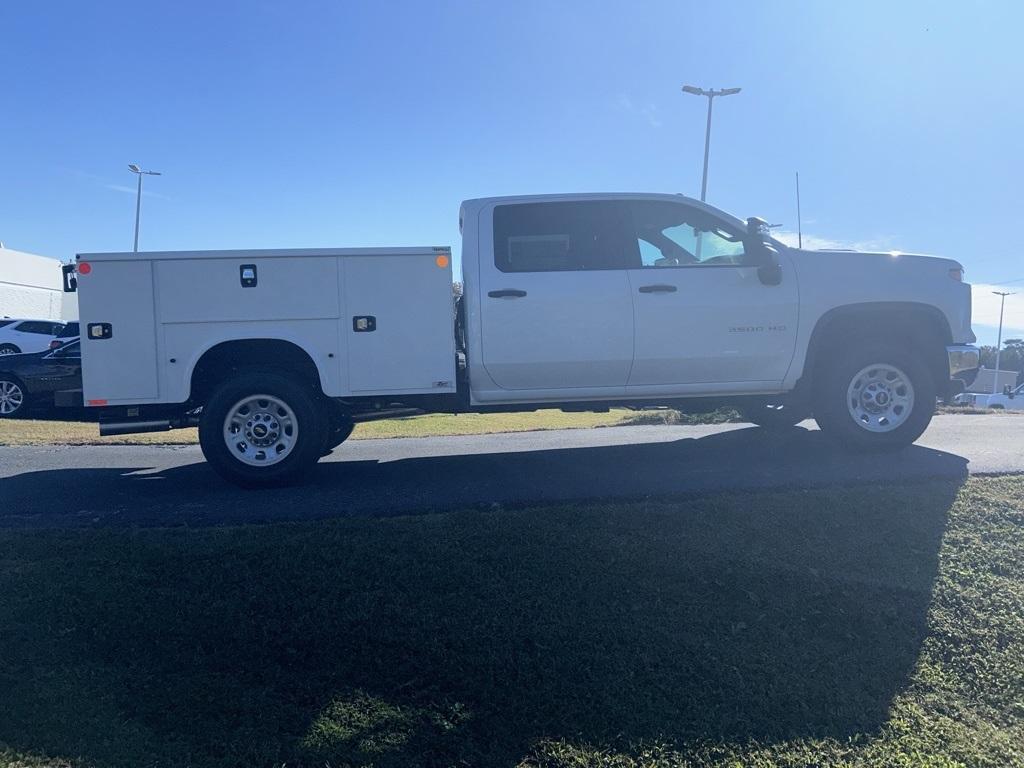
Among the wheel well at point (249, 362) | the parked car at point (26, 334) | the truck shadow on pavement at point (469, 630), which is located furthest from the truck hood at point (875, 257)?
the parked car at point (26, 334)

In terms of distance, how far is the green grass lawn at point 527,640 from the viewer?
300cm

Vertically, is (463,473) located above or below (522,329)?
below

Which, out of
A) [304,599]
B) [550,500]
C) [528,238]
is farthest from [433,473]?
[304,599]

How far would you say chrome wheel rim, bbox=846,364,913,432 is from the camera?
658cm

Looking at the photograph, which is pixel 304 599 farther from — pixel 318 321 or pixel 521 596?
pixel 318 321

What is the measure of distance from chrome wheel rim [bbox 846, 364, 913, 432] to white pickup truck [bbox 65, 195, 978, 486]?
14mm

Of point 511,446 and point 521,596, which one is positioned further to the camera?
point 511,446

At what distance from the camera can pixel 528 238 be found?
6.45 m

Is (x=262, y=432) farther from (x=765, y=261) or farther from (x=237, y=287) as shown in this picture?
(x=765, y=261)

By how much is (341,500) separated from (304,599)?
178 cm

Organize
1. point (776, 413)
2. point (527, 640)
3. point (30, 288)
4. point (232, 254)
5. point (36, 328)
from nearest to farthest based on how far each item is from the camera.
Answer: point (527, 640) → point (232, 254) → point (776, 413) → point (36, 328) → point (30, 288)

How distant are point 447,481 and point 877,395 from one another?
365cm

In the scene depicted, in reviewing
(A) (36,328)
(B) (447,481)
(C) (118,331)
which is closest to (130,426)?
(C) (118,331)

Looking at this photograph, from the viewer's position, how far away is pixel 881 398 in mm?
6617
